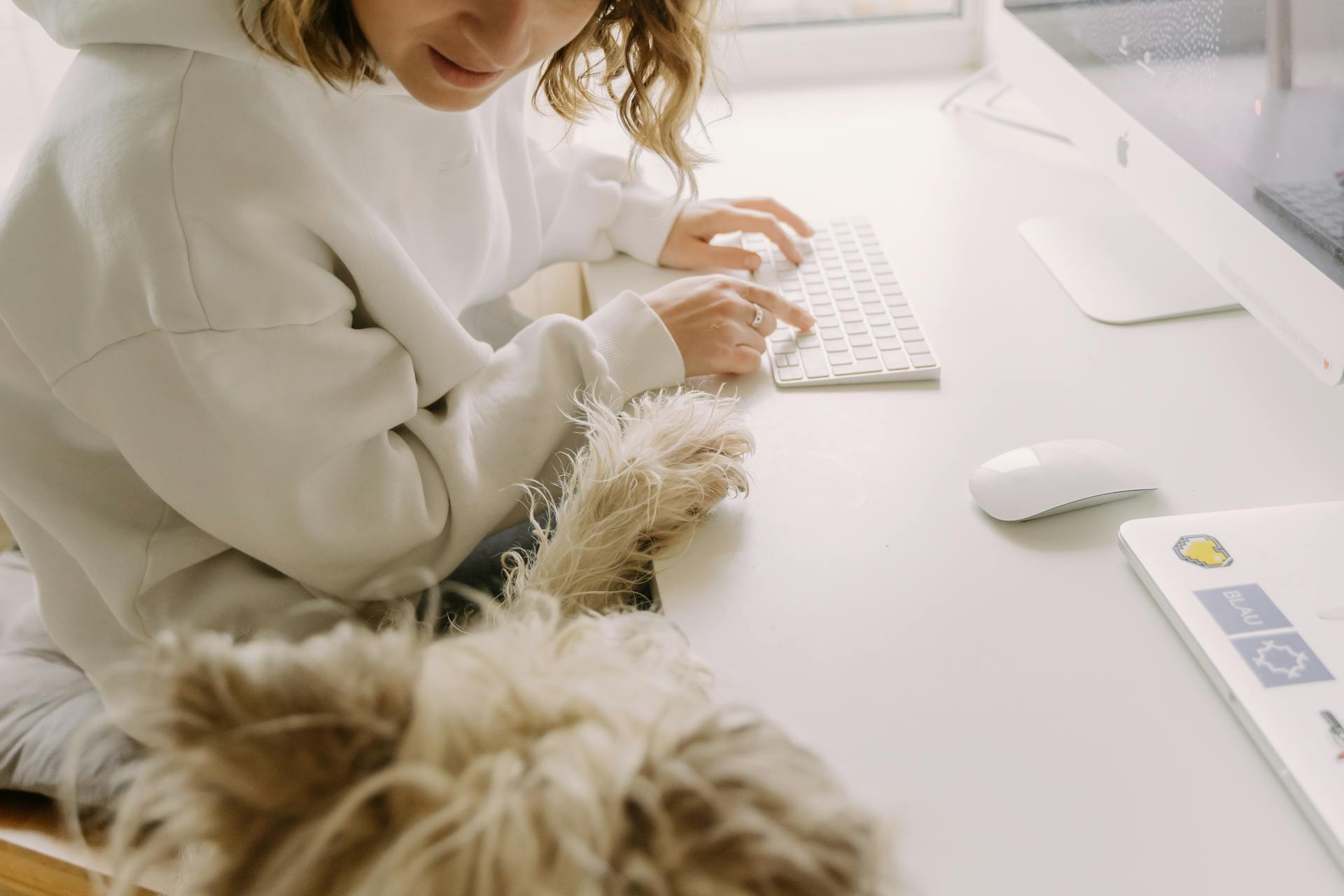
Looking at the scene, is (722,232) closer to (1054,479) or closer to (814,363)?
(814,363)

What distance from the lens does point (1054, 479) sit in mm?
678

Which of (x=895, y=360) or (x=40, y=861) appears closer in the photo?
(x=40, y=861)

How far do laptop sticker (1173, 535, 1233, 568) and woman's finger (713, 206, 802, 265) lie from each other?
0.46m

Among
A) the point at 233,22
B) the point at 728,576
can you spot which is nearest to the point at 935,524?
the point at 728,576

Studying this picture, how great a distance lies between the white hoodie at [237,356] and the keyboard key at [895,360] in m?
0.16

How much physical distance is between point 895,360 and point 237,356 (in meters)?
0.47

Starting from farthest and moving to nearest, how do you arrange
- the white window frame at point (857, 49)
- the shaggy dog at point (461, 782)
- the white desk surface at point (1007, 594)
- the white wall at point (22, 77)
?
the white window frame at point (857, 49)
the white wall at point (22, 77)
the white desk surface at point (1007, 594)
the shaggy dog at point (461, 782)

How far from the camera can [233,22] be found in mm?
647

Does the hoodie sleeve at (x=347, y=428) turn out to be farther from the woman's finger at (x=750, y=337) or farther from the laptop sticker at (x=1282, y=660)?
the laptop sticker at (x=1282, y=660)

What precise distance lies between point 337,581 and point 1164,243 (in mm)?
771

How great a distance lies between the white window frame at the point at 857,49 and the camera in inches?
56.0

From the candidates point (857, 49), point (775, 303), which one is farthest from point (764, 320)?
point (857, 49)

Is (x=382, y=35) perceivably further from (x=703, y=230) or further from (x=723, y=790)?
(x=723, y=790)

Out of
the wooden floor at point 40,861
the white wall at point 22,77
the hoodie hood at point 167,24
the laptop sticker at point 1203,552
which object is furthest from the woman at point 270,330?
the white wall at point 22,77
